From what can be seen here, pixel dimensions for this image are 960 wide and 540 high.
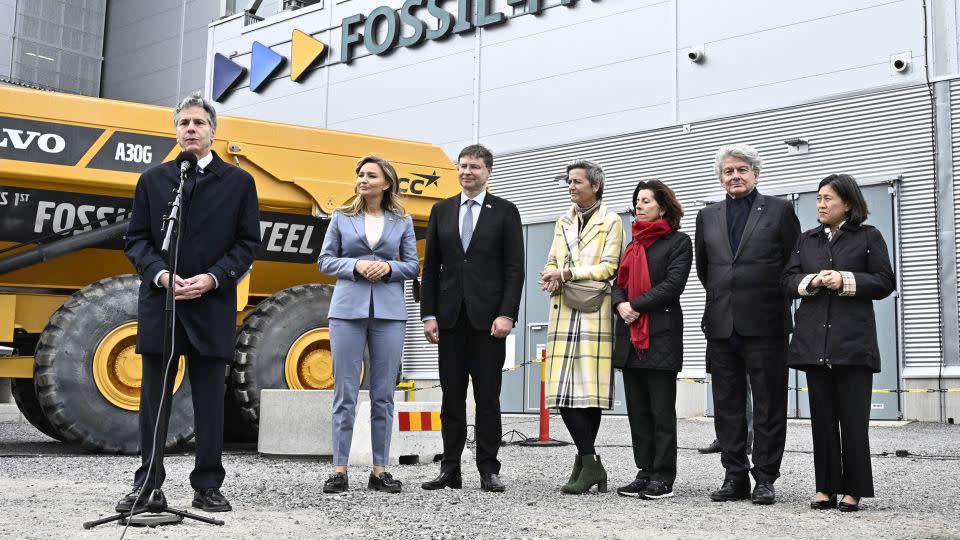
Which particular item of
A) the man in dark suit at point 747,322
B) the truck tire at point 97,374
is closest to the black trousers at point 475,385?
the man in dark suit at point 747,322

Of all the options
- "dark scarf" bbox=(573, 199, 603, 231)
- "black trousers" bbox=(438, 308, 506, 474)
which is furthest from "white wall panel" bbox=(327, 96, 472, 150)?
"black trousers" bbox=(438, 308, 506, 474)

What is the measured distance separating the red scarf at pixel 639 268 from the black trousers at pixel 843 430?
97 cm

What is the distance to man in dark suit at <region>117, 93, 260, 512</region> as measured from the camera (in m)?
4.72

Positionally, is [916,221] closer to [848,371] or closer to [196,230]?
[848,371]

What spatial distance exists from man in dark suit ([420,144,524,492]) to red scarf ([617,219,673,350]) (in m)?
0.62

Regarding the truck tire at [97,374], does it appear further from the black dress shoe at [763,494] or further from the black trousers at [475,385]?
the black dress shoe at [763,494]

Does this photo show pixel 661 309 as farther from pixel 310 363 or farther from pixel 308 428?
pixel 310 363

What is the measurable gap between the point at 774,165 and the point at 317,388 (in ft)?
32.7

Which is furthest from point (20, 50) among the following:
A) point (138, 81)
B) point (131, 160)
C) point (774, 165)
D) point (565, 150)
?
point (131, 160)

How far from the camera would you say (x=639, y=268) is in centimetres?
602

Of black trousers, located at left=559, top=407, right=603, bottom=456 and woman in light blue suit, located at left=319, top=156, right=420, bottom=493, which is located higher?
woman in light blue suit, located at left=319, top=156, right=420, bottom=493

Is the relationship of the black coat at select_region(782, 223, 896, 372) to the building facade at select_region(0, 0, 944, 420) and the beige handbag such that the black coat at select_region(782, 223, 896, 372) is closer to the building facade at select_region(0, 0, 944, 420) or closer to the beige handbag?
the beige handbag

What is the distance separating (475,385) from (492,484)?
1.92 ft

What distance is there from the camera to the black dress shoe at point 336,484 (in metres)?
5.70
